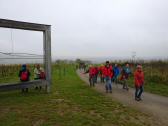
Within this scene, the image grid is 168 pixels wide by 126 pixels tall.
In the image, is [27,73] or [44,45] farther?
[44,45]

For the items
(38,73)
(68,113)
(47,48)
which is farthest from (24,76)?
(68,113)

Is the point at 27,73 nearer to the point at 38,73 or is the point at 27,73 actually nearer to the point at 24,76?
the point at 24,76

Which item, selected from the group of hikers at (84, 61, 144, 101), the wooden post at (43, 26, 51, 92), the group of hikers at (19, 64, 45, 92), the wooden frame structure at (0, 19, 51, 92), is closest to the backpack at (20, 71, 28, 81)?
the group of hikers at (19, 64, 45, 92)

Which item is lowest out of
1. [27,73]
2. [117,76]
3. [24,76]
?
[117,76]

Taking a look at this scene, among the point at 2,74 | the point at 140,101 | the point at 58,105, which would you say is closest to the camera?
the point at 58,105

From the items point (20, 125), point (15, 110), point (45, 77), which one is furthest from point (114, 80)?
point (20, 125)

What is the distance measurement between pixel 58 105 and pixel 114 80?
1103cm

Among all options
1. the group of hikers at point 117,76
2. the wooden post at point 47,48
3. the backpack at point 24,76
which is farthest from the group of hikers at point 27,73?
the group of hikers at point 117,76

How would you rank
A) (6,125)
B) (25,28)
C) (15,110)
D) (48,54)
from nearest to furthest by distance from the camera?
1. (6,125)
2. (15,110)
3. (25,28)
4. (48,54)

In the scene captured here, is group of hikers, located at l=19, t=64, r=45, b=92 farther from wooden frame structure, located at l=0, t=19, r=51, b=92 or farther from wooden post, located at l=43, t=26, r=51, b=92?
wooden post, located at l=43, t=26, r=51, b=92

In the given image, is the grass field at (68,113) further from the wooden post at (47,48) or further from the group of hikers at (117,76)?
the wooden post at (47,48)

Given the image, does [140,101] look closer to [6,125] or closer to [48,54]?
[48,54]

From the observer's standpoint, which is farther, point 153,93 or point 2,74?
point 2,74

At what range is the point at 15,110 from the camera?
10.4 metres
